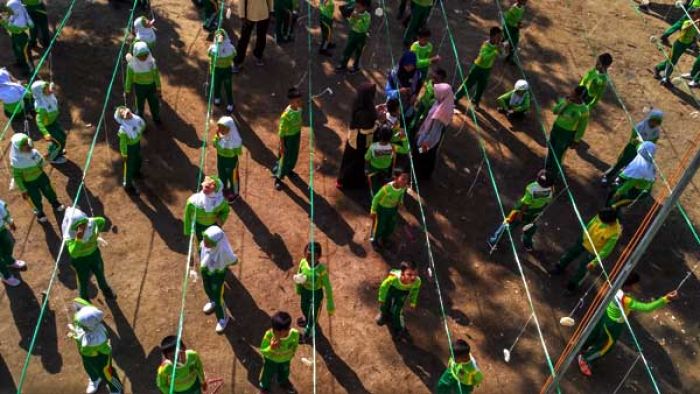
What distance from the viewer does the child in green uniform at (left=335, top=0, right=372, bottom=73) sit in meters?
10.6

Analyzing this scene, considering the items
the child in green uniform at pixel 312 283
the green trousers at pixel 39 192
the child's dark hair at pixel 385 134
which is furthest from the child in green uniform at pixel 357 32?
the green trousers at pixel 39 192

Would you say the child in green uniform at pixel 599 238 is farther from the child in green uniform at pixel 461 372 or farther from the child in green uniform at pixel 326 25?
the child in green uniform at pixel 326 25

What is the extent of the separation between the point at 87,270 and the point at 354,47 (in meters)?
6.31

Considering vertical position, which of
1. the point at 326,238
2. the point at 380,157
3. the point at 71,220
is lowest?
the point at 326,238

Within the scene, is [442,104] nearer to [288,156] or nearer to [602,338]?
[288,156]

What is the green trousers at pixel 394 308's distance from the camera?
6.83 m

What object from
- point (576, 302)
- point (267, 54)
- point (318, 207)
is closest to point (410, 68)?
point (318, 207)

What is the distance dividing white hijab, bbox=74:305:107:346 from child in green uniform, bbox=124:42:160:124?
14.0 feet

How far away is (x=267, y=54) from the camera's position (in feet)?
38.2

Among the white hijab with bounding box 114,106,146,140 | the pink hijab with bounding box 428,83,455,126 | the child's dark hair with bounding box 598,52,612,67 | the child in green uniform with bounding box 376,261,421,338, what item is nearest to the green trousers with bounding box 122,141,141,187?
the white hijab with bounding box 114,106,146,140

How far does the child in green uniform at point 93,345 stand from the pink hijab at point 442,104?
5.12 m

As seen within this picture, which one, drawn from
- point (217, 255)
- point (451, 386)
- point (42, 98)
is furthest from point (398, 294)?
point (42, 98)

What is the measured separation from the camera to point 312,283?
21.4 feet

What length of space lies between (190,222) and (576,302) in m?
5.06
